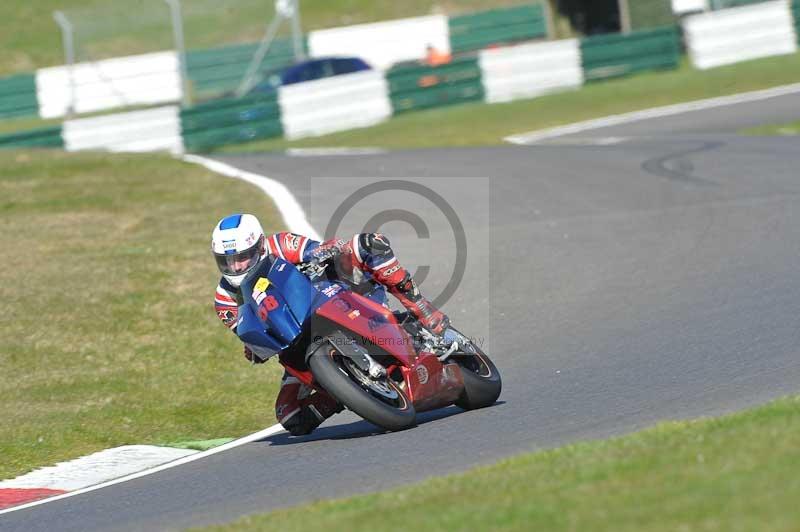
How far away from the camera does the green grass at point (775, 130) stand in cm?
1775

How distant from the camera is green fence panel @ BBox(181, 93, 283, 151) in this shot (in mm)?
22906

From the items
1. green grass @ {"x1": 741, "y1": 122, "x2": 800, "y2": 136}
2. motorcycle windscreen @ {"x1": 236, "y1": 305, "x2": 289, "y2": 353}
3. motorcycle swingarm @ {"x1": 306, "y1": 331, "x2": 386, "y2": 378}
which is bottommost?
motorcycle swingarm @ {"x1": 306, "y1": 331, "x2": 386, "y2": 378}

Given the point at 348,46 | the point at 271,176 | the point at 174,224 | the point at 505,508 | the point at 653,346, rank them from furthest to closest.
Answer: the point at 348,46, the point at 271,176, the point at 174,224, the point at 653,346, the point at 505,508

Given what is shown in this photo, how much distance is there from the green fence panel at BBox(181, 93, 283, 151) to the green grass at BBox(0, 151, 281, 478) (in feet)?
17.4

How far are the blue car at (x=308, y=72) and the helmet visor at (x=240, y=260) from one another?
18.4 meters

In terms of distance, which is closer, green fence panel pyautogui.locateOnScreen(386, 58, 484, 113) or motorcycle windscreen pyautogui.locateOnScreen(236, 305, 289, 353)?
motorcycle windscreen pyautogui.locateOnScreen(236, 305, 289, 353)

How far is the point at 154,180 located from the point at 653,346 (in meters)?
10.4

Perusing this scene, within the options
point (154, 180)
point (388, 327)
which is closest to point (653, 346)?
point (388, 327)

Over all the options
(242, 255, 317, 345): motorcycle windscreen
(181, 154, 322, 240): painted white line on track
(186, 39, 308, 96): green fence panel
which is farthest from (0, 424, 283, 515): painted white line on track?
(186, 39, 308, 96): green fence panel

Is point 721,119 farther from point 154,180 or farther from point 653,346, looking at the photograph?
point 653,346

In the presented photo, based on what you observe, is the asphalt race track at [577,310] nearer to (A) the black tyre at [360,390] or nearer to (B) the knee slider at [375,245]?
(A) the black tyre at [360,390]

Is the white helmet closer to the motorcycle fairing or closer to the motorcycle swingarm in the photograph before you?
the motorcycle fairing

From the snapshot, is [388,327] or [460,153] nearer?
[388,327]

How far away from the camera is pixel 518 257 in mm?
11844
